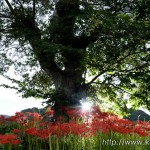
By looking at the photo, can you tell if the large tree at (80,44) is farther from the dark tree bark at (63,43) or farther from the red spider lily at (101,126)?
the red spider lily at (101,126)

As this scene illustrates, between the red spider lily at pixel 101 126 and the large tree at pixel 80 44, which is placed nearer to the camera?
the red spider lily at pixel 101 126

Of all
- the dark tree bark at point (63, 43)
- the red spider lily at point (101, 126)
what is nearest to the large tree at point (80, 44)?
the dark tree bark at point (63, 43)

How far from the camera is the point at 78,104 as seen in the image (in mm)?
17734

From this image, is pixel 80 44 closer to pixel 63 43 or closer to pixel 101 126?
pixel 63 43

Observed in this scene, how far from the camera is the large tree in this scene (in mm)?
15336

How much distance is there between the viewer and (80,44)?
18734mm

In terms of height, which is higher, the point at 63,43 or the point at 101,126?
the point at 63,43

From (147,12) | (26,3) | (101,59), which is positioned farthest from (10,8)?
(147,12)

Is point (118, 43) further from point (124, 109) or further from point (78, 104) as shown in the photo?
point (124, 109)

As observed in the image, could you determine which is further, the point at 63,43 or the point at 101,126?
the point at 63,43

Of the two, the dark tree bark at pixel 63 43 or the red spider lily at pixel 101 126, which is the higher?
the dark tree bark at pixel 63 43

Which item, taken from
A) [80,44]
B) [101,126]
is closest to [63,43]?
[80,44]

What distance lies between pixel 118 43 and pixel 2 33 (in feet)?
24.5

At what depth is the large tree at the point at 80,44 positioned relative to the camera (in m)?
15.3
